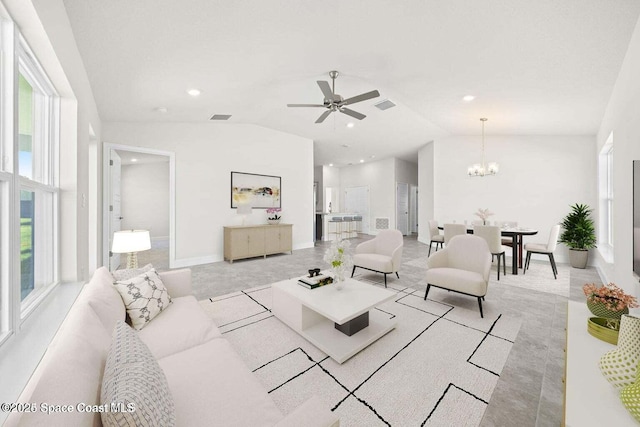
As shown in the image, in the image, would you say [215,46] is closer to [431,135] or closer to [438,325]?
[438,325]

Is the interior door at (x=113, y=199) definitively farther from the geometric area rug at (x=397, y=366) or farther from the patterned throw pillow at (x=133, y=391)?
the patterned throw pillow at (x=133, y=391)

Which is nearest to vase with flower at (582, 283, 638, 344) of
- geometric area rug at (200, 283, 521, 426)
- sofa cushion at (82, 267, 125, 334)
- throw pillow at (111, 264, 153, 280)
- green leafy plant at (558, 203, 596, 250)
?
geometric area rug at (200, 283, 521, 426)

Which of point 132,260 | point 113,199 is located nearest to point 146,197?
point 113,199

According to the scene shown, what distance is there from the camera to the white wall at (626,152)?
2191mm

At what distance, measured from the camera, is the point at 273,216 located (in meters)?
6.13

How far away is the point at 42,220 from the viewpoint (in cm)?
189

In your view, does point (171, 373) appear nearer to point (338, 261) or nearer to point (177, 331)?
point (177, 331)

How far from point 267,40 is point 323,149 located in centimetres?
559

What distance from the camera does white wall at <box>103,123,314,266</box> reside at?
15.5 ft

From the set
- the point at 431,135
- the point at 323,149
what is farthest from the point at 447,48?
the point at 323,149

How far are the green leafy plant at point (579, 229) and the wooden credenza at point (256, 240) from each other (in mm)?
5744

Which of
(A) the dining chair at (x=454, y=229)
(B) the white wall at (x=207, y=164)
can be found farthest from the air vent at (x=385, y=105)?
(B) the white wall at (x=207, y=164)

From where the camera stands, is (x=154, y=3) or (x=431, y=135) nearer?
(x=154, y=3)

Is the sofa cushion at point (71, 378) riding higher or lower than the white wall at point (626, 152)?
lower
